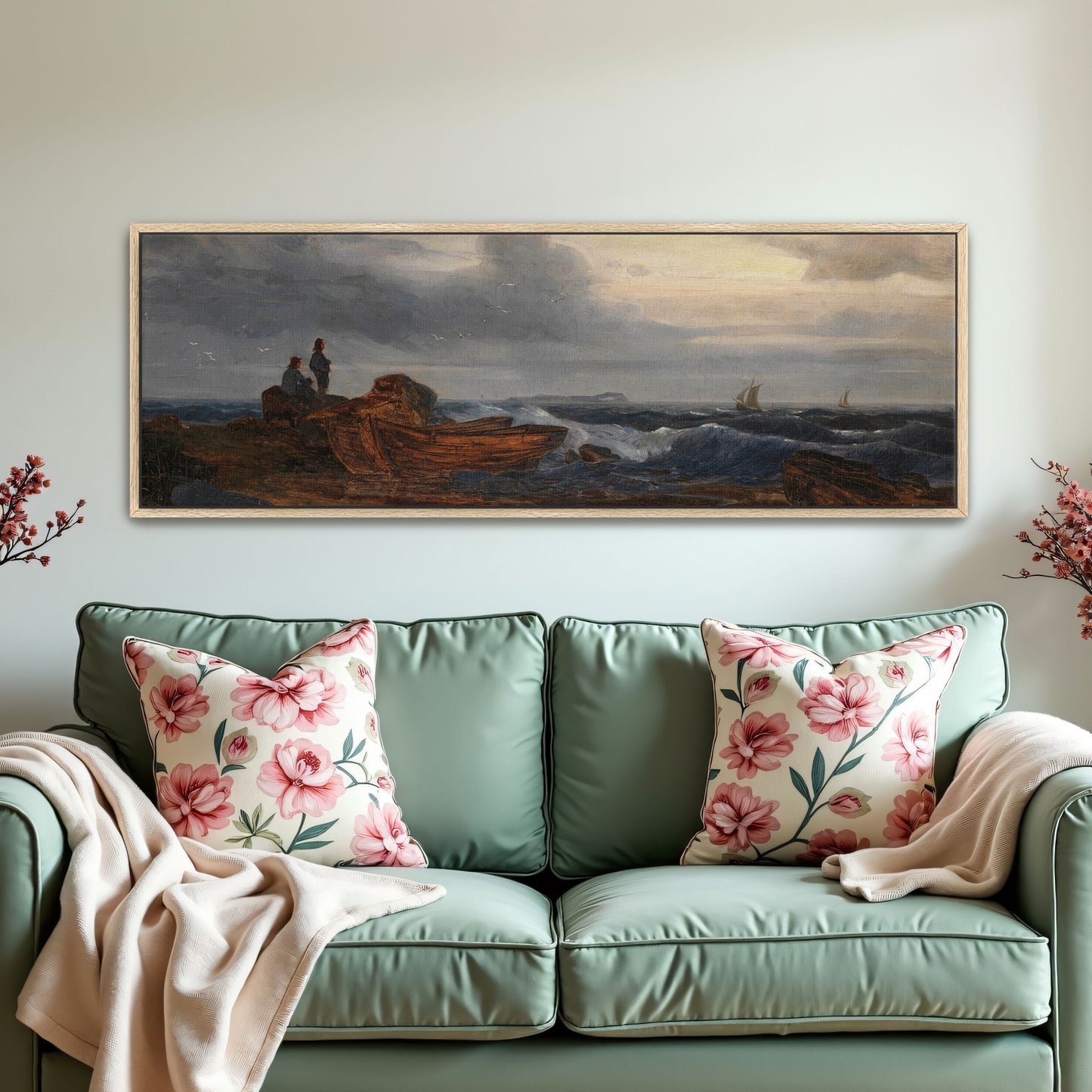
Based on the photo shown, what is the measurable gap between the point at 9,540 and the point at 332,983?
136 centimetres

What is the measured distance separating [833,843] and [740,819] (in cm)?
18

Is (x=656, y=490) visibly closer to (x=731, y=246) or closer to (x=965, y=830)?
(x=731, y=246)

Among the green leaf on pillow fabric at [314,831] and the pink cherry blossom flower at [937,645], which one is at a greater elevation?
the pink cherry blossom flower at [937,645]

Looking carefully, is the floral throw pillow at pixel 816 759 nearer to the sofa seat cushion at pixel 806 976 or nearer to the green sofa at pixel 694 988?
the green sofa at pixel 694 988

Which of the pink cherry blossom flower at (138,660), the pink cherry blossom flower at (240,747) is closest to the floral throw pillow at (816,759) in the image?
the pink cherry blossom flower at (240,747)

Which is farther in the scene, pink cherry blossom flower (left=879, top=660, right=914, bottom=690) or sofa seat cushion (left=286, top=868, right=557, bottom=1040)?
pink cherry blossom flower (left=879, top=660, right=914, bottom=690)

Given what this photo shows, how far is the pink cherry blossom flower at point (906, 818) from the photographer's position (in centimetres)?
188

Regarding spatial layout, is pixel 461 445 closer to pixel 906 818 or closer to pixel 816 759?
pixel 816 759

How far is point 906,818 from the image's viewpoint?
189 cm

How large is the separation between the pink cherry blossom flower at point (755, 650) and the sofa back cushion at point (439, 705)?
1.31 ft

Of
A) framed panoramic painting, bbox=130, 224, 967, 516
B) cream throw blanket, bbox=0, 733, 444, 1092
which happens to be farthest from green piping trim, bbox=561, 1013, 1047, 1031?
framed panoramic painting, bbox=130, 224, 967, 516

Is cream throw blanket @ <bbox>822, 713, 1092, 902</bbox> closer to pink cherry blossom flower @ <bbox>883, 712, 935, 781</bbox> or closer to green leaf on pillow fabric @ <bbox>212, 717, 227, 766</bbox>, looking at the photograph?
pink cherry blossom flower @ <bbox>883, 712, 935, 781</bbox>

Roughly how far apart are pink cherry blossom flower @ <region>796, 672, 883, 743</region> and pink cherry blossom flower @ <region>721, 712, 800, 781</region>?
5 centimetres

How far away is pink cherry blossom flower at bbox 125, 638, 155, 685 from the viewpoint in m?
1.94
